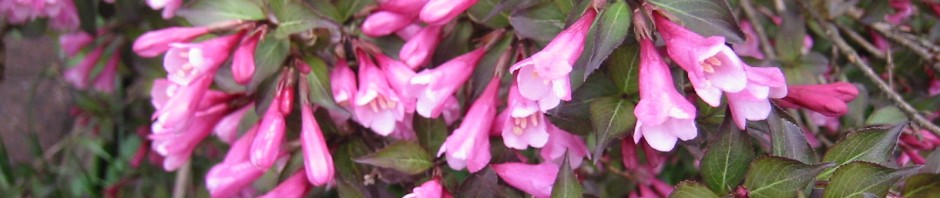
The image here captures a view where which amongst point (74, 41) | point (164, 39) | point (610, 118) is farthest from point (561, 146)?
point (74, 41)

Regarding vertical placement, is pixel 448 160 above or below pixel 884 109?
above

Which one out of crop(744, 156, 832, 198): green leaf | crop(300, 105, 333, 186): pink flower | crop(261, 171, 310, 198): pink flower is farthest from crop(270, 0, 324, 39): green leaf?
crop(744, 156, 832, 198): green leaf

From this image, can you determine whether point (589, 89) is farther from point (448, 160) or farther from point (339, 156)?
point (339, 156)

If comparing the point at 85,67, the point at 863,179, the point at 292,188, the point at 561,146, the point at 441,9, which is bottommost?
the point at 85,67

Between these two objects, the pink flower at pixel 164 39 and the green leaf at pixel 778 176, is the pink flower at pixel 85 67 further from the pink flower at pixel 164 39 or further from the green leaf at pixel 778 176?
the green leaf at pixel 778 176

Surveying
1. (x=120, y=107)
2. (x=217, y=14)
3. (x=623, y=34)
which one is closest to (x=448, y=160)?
(x=623, y=34)

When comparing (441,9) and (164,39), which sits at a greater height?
(441,9)

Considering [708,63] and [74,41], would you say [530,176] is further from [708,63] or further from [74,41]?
[74,41]
